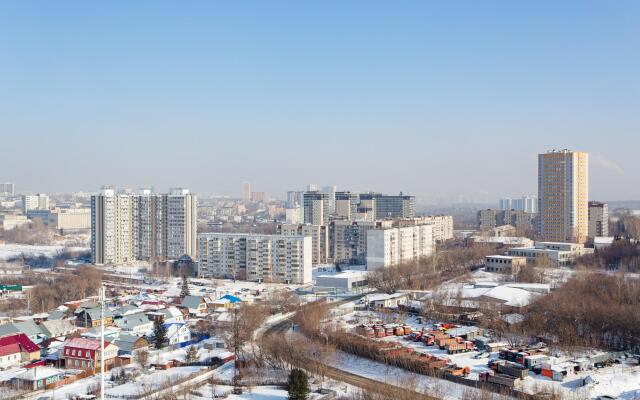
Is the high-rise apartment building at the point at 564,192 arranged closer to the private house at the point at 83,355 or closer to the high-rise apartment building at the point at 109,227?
the high-rise apartment building at the point at 109,227

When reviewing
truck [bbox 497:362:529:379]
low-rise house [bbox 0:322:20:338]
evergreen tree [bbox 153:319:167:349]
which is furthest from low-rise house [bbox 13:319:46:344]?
truck [bbox 497:362:529:379]

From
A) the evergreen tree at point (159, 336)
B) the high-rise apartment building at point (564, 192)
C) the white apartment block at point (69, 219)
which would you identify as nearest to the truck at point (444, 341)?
the evergreen tree at point (159, 336)

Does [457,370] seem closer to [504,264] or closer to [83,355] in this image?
[83,355]

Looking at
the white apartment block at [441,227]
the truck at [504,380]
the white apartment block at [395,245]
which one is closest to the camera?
the truck at [504,380]

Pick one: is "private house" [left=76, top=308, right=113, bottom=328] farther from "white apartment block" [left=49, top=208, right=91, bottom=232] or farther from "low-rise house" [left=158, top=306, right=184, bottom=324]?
"white apartment block" [left=49, top=208, right=91, bottom=232]

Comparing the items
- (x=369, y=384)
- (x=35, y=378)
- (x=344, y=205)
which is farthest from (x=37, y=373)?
(x=344, y=205)

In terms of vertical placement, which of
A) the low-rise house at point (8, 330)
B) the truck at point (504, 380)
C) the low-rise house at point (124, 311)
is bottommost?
the truck at point (504, 380)
